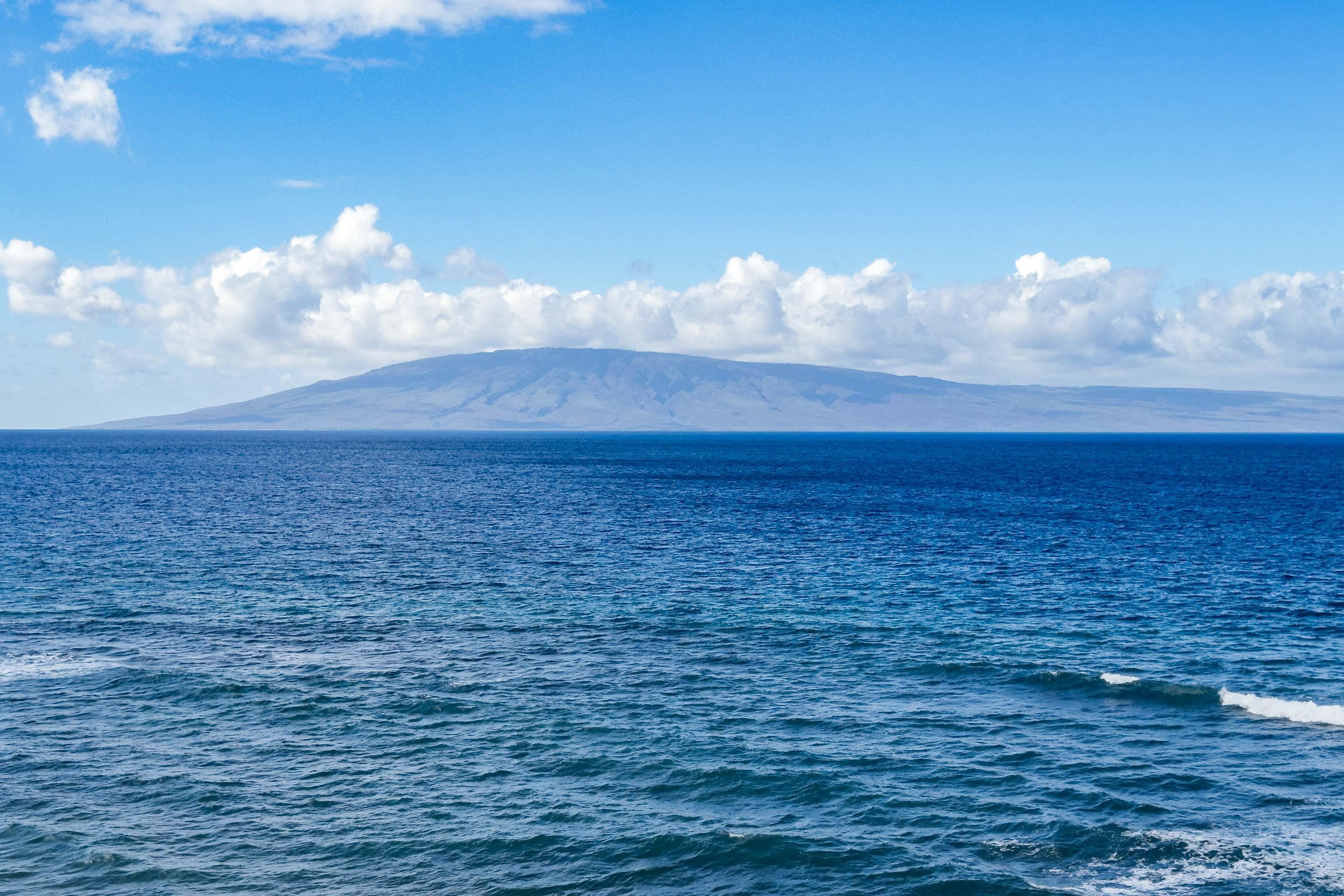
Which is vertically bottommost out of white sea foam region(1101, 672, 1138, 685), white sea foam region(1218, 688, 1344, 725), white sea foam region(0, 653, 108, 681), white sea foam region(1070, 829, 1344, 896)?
white sea foam region(1070, 829, 1344, 896)

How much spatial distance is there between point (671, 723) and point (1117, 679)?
76.6 feet

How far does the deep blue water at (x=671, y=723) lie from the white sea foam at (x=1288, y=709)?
16 centimetres

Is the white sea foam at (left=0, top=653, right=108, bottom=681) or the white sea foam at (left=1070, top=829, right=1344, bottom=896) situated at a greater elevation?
the white sea foam at (left=0, top=653, right=108, bottom=681)

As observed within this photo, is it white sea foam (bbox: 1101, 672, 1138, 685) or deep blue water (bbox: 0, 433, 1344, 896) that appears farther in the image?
white sea foam (bbox: 1101, 672, 1138, 685)

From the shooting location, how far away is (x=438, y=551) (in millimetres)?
96750

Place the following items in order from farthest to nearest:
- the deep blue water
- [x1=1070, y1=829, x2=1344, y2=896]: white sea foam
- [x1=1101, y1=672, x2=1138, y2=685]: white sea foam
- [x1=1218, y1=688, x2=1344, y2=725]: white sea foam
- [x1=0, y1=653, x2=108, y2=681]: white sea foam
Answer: [x1=0, y1=653, x2=108, y2=681]: white sea foam → [x1=1101, y1=672, x2=1138, y2=685]: white sea foam → [x1=1218, y1=688, x2=1344, y2=725]: white sea foam → the deep blue water → [x1=1070, y1=829, x2=1344, y2=896]: white sea foam

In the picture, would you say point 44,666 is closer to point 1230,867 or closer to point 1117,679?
point 1230,867

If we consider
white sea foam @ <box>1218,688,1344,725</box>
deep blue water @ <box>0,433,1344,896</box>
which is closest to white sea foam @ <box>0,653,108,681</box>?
deep blue water @ <box>0,433,1344,896</box>

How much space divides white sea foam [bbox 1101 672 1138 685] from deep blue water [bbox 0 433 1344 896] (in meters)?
0.63

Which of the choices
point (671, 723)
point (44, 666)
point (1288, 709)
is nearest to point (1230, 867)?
point (1288, 709)

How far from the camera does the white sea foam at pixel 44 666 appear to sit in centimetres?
5047

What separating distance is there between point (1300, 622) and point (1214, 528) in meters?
54.2

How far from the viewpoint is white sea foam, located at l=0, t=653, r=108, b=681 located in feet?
166

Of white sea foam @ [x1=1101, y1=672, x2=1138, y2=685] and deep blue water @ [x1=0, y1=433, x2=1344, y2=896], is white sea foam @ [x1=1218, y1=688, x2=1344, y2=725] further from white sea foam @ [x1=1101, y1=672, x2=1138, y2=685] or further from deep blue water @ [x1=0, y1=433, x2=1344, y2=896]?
white sea foam @ [x1=1101, y1=672, x2=1138, y2=685]
